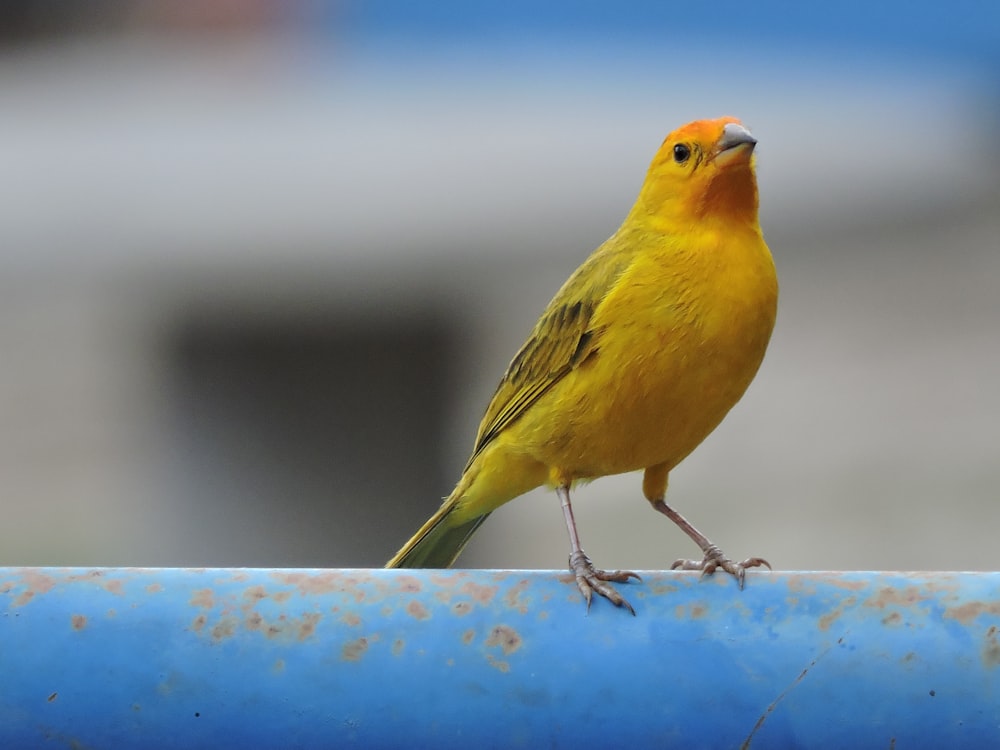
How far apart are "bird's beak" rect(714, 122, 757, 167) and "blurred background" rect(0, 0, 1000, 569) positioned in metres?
5.83

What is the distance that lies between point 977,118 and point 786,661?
363 inches

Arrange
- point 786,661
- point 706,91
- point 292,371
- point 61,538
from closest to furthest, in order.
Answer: point 786,661 → point 706,91 → point 292,371 → point 61,538

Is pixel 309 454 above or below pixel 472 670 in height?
below

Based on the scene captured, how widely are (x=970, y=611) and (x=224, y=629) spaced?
1.21 meters

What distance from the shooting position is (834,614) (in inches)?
96.3

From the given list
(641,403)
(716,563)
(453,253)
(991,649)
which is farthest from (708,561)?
(453,253)

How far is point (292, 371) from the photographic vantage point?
11.4 meters

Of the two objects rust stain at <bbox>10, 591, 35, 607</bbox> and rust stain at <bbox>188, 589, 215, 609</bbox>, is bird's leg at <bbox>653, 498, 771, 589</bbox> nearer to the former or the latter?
rust stain at <bbox>188, 589, 215, 609</bbox>

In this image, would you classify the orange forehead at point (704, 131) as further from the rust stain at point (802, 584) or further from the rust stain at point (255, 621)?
the rust stain at point (255, 621)

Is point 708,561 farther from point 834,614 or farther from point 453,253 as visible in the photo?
point 453,253

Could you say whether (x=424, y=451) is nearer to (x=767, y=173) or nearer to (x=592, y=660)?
(x=767, y=173)

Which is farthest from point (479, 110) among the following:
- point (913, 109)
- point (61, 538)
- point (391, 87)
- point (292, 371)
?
point (61, 538)

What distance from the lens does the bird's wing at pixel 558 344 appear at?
4000mm

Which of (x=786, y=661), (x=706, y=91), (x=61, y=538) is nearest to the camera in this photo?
(x=786, y=661)
